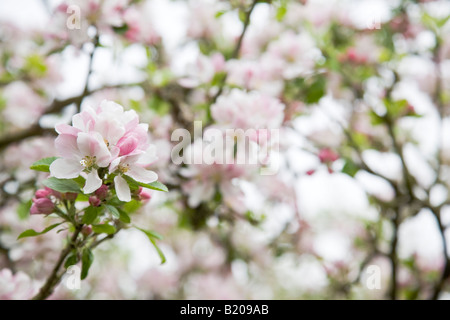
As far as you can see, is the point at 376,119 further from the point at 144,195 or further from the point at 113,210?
the point at 113,210

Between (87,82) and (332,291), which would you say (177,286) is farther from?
(87,82)

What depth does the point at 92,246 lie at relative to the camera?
3.31 ft

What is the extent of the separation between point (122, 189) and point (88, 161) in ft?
0.28

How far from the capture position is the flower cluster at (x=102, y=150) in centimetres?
83

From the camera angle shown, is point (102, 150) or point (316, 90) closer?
point (102, 150)

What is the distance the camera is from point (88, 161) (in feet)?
2.75

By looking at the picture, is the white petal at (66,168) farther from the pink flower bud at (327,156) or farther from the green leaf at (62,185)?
the pink flower bud at (327,156)

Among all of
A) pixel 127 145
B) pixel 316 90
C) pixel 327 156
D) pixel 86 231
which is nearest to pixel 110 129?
pixel 127 145

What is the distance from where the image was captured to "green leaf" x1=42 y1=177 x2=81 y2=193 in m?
0.84

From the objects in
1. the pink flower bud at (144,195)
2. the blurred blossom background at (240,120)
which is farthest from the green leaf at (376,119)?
the pink flower bud at (144,195)

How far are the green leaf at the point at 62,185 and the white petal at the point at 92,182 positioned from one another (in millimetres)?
48

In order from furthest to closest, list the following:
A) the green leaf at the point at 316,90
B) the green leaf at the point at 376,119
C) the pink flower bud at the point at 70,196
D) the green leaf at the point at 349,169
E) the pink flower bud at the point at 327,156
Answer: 1. the green leaf at the point at 376,119
2. the green leaf at the point at 316,90
3. the pink flower bud at the point at 327,156
4. the green leaf at the point at 349,169
5. the pink flower bud at the point at 70,196

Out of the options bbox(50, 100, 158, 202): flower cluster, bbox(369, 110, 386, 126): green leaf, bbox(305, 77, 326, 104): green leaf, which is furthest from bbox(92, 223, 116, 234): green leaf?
bbox(369, 110, 386, 126): green leaf
